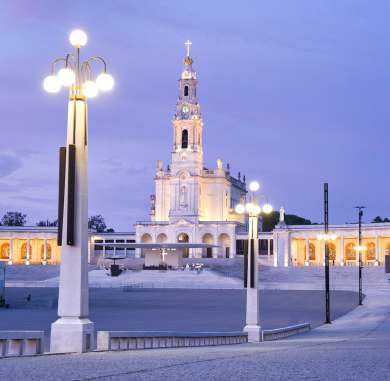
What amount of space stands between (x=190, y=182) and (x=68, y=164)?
4684 inches

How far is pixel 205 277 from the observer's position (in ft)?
328

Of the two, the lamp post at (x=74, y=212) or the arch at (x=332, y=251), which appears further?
the arch at (x=332, y=251)

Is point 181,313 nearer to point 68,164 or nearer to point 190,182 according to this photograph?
point 68,164

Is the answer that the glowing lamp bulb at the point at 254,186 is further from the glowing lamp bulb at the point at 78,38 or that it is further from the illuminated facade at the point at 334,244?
the illuminated facade at the point at 334,244

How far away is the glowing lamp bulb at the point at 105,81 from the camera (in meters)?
16.0

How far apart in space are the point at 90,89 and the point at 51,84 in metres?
0.93

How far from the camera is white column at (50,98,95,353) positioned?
15.6 metres

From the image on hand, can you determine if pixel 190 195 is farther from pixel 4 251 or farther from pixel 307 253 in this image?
pixel 4 251

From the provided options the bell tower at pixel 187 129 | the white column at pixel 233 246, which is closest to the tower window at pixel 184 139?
the bell tower at pixel 187 129

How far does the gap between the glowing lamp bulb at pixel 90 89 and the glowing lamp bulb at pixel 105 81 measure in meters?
0.27

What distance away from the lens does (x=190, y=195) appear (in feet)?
442

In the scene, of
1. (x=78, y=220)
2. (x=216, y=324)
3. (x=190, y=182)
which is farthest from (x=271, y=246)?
(x=78, y=220)

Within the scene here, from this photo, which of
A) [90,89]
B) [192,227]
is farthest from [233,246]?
[90,89]

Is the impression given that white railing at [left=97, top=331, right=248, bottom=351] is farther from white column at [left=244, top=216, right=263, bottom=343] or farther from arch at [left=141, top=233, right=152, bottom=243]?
arch at [left=141, top=233, right=152, bottom=243]
